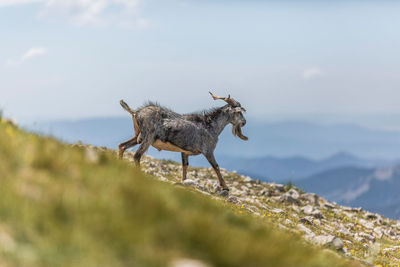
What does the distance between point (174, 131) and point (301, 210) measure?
651 cm

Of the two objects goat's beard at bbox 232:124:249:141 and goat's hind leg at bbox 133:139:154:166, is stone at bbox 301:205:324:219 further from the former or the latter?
goat's hind leg at bbox 133:139:154:166

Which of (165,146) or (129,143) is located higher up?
(165,146)

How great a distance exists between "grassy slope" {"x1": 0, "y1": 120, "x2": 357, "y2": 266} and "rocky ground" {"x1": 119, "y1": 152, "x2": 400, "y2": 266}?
7.10 meters

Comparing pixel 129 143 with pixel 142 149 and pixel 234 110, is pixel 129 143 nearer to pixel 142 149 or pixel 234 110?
pixel 142 149

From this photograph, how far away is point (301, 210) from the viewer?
Result: 741 inches

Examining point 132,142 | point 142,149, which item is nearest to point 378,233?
point 142,149

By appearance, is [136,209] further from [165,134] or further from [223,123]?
[223,123]

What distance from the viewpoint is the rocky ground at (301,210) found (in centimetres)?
1382

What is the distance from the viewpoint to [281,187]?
24.5m

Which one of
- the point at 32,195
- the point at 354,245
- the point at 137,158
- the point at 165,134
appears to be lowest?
the point at 32,195

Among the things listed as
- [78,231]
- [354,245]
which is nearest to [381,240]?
[354,245]

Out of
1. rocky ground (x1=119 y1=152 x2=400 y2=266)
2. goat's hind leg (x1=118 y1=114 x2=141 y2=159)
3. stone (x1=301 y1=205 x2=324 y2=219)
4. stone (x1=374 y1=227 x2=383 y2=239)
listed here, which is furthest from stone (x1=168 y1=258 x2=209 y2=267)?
stone (x1=374 y1=227 x2=383 y2=239)

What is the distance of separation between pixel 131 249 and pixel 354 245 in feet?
35.5

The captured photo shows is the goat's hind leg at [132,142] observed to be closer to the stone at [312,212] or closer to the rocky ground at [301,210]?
the rocky ground at [301,210]
